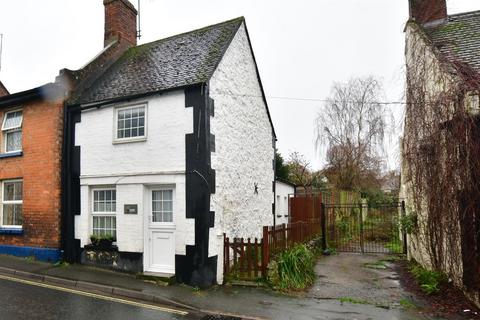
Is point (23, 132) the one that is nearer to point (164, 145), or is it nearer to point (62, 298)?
point (164, 145)

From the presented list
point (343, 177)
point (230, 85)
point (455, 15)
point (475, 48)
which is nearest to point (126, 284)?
point (230, 85)

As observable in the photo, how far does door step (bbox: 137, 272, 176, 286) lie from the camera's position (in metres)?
9.25

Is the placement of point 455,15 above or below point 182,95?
above

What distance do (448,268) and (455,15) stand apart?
8743 mm

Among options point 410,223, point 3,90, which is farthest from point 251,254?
point 3,90

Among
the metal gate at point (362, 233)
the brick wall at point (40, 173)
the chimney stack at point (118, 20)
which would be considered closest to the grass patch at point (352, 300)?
the metal gate at point (362, 233)

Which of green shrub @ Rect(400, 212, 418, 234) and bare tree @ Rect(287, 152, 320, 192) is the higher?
bare tree @ Rect(287, 152, 320, 192)

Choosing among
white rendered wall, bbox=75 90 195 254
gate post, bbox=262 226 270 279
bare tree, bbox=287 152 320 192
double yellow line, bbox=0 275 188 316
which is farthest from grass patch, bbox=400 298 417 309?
bare tree, bbox=287 152 320 192

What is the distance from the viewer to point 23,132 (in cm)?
1246

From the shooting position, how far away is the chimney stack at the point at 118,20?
14.9 metres

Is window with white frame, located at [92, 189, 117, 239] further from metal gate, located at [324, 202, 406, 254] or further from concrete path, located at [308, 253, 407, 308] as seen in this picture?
metal gate, located at [324, 202, 406, 254]

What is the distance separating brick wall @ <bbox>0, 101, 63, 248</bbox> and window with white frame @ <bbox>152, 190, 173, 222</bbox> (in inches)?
138

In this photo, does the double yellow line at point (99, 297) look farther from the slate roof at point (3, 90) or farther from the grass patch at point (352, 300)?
the slate roof at point (3, 90)

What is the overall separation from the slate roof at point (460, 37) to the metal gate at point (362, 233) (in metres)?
6.11
